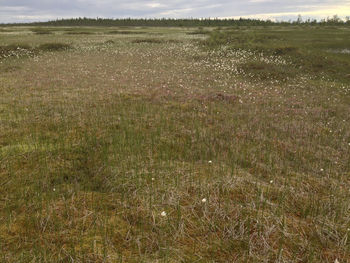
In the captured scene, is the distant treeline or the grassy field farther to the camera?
the distant treeline

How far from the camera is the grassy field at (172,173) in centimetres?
418

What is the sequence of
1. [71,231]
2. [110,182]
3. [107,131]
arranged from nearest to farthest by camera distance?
[71,231], [110,182], [107,131]

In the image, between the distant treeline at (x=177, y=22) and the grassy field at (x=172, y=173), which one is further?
the distant treeline at (x=177, y=22)

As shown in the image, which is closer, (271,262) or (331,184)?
(271,262)

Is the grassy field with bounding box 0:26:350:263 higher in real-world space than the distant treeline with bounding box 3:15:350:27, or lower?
lower

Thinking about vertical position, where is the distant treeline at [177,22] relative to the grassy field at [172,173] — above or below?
above

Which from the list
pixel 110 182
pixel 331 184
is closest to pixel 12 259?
pixel 110 182

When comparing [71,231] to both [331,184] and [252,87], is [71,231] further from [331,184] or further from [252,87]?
[252,87]

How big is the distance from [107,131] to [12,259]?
5122 millimetres

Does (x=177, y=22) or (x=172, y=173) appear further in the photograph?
(x=177, y=22)

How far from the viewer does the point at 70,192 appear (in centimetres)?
540

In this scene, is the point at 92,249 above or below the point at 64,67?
below

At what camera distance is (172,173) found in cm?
612

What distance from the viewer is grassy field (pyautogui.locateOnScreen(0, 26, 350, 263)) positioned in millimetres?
4180
